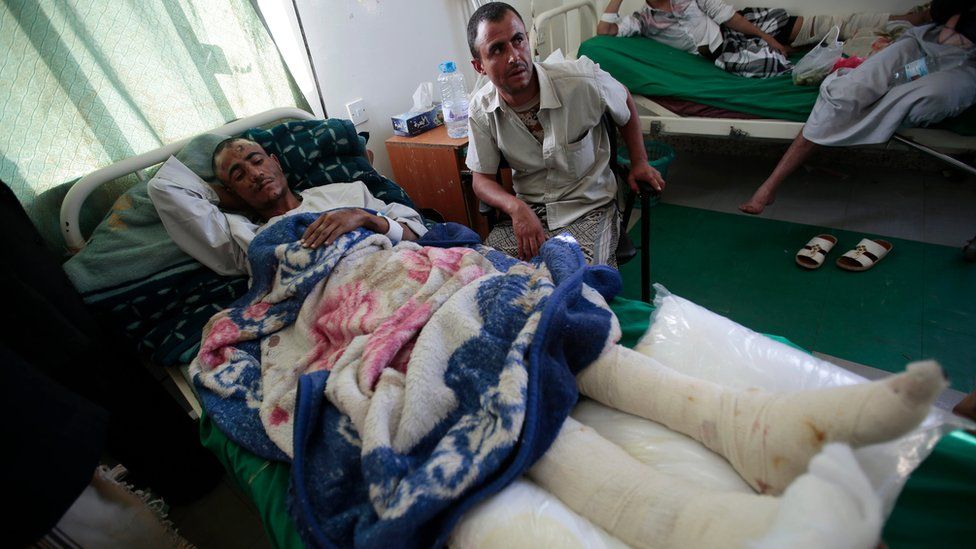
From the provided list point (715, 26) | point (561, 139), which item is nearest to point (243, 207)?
point (561, 139)

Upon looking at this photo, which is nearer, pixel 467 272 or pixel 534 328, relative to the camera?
pixel 534 328

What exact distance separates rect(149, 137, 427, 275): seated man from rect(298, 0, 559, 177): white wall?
70 cm

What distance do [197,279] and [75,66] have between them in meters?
0.75

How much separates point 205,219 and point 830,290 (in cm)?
241

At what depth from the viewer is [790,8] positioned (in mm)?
2750

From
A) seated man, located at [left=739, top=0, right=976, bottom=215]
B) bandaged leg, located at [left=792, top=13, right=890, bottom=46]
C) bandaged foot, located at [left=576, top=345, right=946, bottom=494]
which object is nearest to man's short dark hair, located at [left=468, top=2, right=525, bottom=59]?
bandaged foot, located at [left=576, top=345, right=946, bottom=494]

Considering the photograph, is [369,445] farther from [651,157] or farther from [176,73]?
[651,157]

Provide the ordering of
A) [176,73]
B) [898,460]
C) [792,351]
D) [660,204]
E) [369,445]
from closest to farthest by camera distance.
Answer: [898,460] < [369,445] < [792,351] < [176,73] < [660,204]

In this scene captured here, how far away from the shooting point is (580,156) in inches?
59.4

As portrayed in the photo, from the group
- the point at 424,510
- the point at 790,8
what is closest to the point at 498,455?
the point at 424,510

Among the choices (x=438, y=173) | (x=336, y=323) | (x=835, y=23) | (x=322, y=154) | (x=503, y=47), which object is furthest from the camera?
(x=835, y=23)

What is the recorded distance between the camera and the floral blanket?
62cm

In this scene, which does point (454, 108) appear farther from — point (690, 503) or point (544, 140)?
point (690, 503)

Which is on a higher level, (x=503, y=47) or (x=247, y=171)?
(x=503, y=47)
